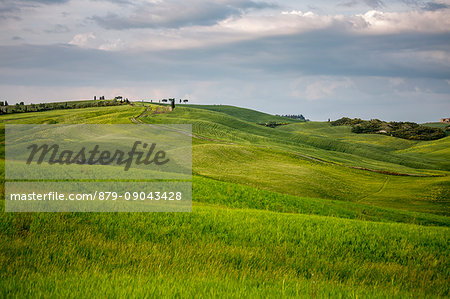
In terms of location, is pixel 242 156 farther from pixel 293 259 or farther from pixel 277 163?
pixel 293 259

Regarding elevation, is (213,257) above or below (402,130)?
below

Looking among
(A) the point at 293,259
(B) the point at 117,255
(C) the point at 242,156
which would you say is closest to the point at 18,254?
(B) the point at 117,255

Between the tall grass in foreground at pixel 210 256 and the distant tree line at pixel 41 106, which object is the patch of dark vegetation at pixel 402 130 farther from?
the tall grass in foreground at pixel 210 256

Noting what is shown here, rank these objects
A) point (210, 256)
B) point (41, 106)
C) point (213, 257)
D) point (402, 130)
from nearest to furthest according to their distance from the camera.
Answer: point (210, 256)
point (213, 257)
point (41, 106)
point (402, 130)

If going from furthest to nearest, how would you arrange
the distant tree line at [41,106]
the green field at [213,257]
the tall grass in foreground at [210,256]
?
the distant tree line at [41,106] → the tall grass in foreground at [210,256] → the green field at [213,257]

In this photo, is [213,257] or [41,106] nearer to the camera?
[213,257]

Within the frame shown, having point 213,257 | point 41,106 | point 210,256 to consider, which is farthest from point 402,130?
point 210,256

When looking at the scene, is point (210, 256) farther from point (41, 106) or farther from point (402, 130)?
point (402, 130)

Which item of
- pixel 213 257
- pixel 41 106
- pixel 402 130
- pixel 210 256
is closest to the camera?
pixel 210 256

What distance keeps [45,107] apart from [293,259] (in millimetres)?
116468

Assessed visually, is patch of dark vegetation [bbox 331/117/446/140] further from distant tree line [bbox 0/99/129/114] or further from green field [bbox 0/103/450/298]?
green field [bbox 0/103/450/298]

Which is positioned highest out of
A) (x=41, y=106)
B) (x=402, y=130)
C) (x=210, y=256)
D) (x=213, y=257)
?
(x=41, y=106)

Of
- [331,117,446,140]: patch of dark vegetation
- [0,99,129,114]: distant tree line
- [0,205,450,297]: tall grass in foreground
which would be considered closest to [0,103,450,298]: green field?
[0,205,450,297]: tall grass in foreground

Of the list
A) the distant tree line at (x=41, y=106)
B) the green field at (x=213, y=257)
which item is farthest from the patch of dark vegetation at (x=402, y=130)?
the green field at (x=213, y=257)
